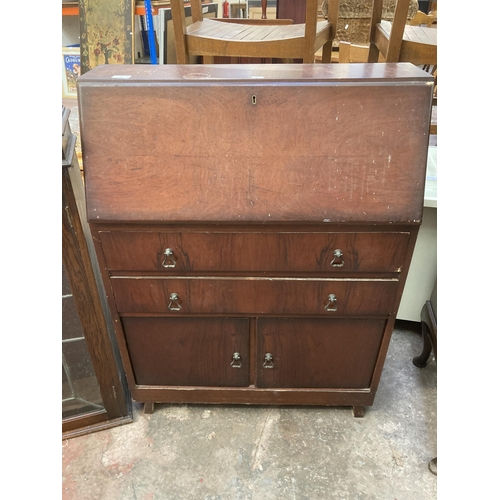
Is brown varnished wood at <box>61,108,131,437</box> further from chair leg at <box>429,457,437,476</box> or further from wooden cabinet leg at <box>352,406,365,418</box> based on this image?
chair leg at <box>429,457,437,476</box>

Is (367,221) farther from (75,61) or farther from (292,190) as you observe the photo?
(75,61)

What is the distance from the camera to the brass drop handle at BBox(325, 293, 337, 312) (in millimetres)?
1172

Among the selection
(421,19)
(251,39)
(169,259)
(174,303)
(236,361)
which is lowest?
(236,361)

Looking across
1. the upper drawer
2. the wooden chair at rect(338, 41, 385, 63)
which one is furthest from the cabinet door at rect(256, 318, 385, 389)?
the wooden chair at rect(338, 41, 385, 63)

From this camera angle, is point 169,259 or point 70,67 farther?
point 70,67

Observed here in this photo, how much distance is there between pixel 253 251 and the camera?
109 centimetres

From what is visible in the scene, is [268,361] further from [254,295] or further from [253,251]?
[253,251]

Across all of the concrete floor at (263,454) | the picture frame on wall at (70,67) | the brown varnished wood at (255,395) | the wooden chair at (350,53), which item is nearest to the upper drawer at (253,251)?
the brown varnished wood at (255,395)

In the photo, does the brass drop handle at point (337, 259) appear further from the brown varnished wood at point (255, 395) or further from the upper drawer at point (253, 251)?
the brown varnished wood at point (255, 395)

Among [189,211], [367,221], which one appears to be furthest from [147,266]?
[367,221]

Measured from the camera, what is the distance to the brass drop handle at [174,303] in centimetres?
118

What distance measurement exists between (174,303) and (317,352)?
1.61 ft

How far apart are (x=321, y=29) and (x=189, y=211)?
112 cm

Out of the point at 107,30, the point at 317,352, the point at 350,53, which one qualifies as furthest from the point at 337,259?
the point at 107,30
